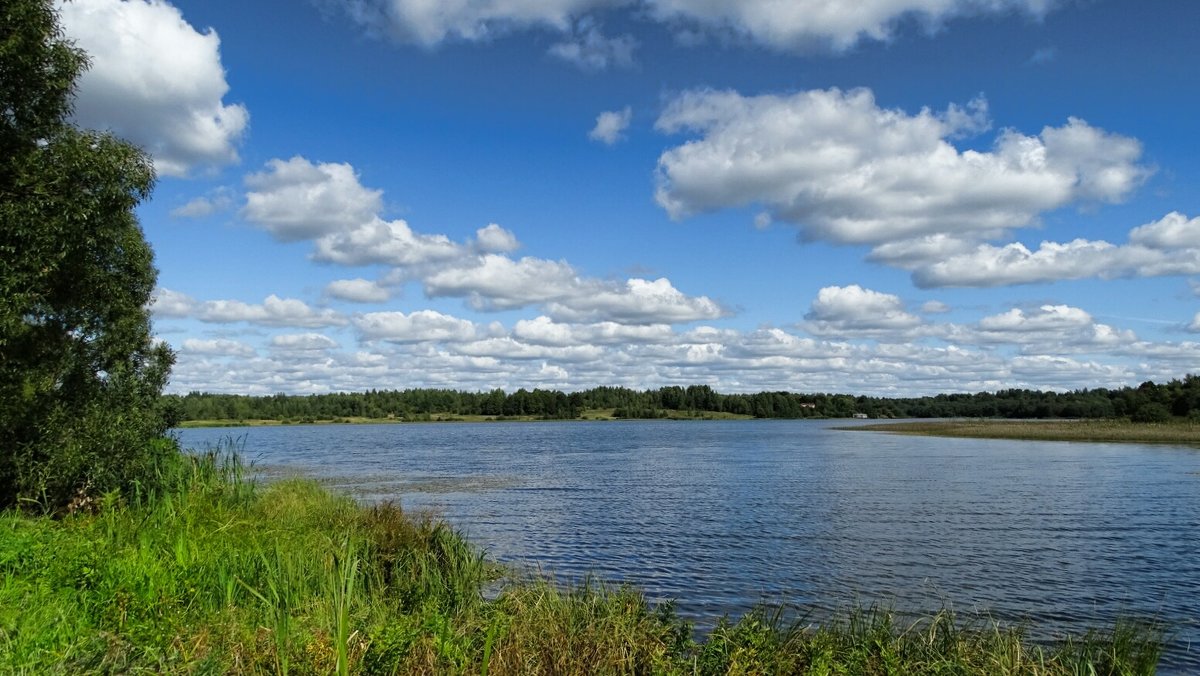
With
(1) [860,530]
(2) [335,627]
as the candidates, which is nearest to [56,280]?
(2) [335,627]

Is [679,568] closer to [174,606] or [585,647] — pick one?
[585,647]

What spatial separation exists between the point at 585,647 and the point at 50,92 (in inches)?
773

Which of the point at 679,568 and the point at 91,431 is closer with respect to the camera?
the point at 91,431

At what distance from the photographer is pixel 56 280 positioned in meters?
20.7

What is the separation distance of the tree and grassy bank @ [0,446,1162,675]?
3934 millimetres

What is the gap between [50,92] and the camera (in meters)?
20.0

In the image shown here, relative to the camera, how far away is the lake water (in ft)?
63.4

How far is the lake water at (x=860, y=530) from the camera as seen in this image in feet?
63.4

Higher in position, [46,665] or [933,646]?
[46,665]

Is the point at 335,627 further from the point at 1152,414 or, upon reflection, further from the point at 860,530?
the point at 1152,414

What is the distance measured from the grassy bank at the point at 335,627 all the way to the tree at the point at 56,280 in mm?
3934

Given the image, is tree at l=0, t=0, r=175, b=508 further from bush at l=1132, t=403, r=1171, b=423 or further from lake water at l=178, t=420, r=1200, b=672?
bush at l=1132, t=403, r=1171, b=423

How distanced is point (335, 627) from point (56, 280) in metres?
15.7

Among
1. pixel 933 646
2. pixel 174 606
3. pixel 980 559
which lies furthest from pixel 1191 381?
pixel 174 606
